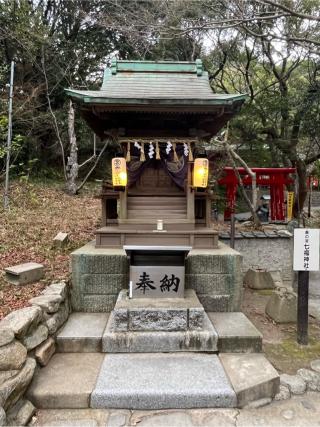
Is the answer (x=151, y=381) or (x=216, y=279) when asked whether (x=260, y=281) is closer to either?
(x=216, y=279)

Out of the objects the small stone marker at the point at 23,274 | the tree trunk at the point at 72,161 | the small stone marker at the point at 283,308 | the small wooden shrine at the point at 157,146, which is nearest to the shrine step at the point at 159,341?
the small stone marker at the point at 23,274

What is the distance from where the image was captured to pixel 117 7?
12156mm

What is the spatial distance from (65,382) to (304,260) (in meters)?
3.63

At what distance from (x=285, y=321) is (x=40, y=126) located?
12665mm

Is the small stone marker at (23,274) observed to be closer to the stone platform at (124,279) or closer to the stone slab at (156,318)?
the stone platform at (124,279)

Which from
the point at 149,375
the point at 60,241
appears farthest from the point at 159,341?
the point at 60,241

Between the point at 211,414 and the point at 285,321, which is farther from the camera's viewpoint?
the point at 285,321

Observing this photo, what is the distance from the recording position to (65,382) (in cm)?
327

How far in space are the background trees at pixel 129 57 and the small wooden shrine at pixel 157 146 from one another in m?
5.06

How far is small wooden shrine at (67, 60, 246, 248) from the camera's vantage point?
5.27 metres

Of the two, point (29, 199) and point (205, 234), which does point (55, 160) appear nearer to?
point (29, 199)


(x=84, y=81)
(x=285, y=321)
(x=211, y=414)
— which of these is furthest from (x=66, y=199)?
(x=211, y=414)

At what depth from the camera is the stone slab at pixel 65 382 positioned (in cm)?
310

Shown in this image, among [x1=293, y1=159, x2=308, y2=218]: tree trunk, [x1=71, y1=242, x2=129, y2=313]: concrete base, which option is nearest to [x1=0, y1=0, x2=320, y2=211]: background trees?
[x1=293, y1=159, x2=308, y2=218]: tree trunk
